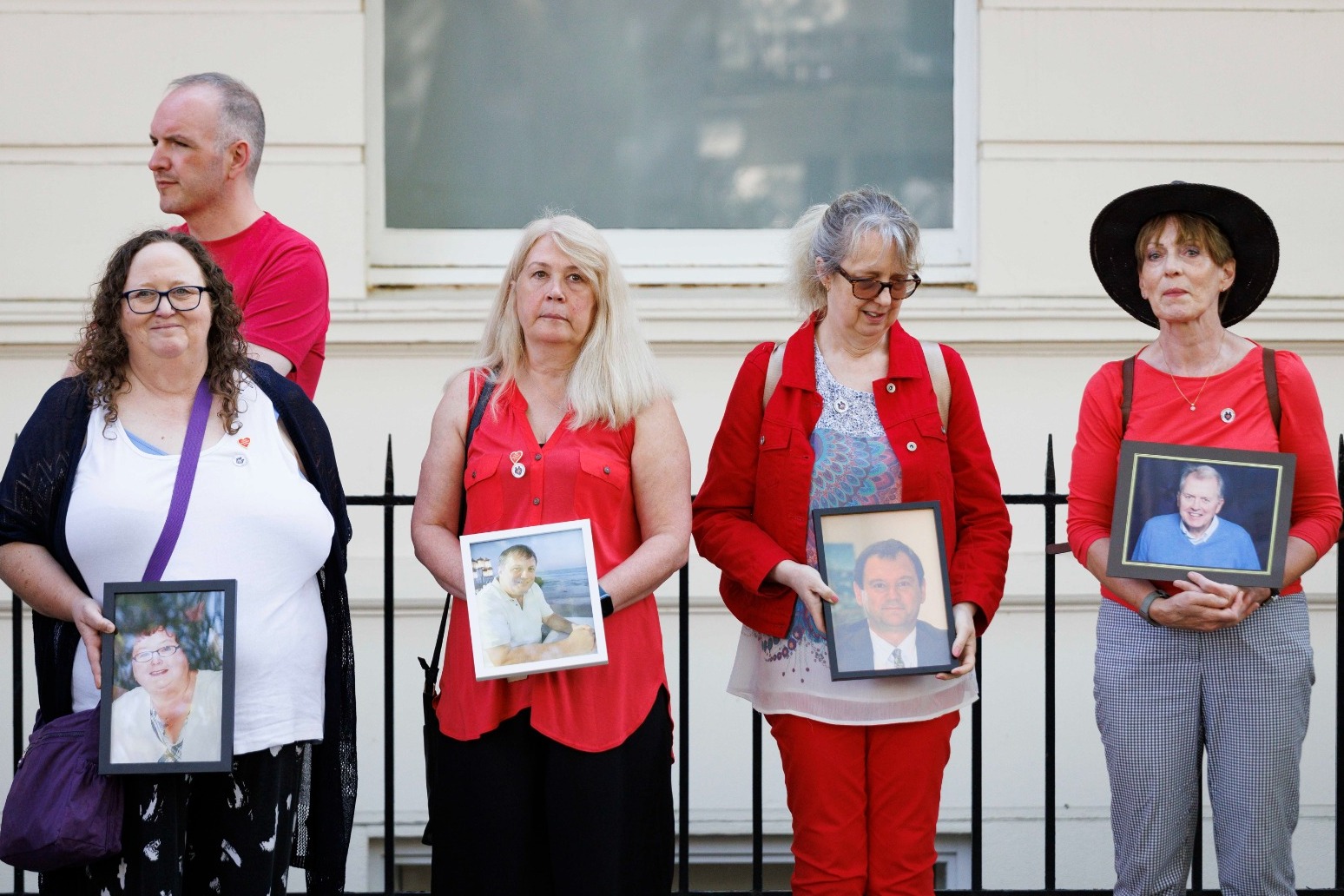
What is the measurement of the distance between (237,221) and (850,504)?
1694 mm

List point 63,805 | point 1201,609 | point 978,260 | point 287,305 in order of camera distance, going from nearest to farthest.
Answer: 1. point 63,805
2. point 1201,609
3. point 287,305
4. point 978,260

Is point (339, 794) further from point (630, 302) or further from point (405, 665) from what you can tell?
point (405, 665)

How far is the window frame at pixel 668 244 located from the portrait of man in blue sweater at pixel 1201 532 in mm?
2728

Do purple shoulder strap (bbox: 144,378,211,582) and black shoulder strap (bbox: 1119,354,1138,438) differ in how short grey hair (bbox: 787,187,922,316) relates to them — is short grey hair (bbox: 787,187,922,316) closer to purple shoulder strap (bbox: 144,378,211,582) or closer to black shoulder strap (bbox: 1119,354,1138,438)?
black shoulder strap (bbox: 1119,354,1138,438)

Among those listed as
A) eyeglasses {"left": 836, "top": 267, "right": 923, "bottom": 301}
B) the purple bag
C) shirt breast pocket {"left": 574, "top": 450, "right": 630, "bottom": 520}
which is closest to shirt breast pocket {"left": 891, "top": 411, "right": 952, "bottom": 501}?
eyeglasses {"left": 836, "top": 267, "right": 923, "bottom": 301}

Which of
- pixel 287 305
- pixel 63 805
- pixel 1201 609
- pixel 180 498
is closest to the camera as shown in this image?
pixel 63 805

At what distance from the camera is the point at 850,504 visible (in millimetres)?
3158

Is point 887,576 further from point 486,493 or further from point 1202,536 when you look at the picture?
point 486,493

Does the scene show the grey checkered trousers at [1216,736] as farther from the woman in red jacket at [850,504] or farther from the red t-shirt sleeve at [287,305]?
the red t-shirt sleeve at [287,305]

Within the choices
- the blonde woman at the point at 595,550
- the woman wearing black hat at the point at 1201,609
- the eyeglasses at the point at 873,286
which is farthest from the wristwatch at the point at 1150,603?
the blonde woman at the point at 595,550

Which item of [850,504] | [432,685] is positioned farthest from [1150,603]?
[432,685]

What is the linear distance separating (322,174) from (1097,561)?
140 inches

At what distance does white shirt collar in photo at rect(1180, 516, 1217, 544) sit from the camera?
304cm

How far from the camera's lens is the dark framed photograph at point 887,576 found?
10.1 feet
